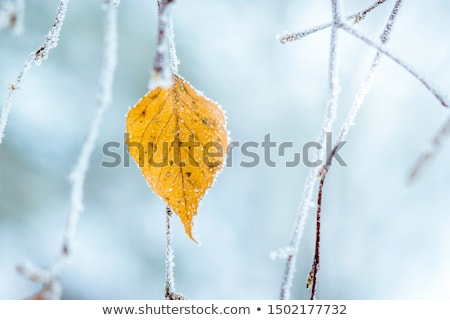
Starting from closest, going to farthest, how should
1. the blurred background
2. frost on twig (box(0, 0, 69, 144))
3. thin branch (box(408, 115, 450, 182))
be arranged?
1. thin branch (box(408, 115, 450, 182))
2. frost on twig (box(0, 0, 69, 144))
3. the blurred background

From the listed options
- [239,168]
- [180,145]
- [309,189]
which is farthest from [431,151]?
[239,168]

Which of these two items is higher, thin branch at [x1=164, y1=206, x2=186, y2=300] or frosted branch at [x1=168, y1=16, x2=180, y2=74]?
frosted branch at [x1=168, y1=16, x2=180, y2=74]

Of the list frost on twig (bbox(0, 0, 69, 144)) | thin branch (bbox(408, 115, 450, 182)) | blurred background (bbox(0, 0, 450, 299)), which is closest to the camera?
thin branch (bbox(408, 115, 450, 182))

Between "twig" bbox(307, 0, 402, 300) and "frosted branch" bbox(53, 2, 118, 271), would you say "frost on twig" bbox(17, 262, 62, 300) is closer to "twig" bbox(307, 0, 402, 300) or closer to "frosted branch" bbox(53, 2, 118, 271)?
"frosted branch" bbox(53, 2, 118, 271)

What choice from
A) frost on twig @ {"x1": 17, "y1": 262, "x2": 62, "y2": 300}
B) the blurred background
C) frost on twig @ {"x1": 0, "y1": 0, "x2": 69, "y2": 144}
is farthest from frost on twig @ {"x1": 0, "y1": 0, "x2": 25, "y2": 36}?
the blurred background

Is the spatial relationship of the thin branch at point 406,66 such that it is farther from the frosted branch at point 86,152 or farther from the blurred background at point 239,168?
the blurred background at point 239,168

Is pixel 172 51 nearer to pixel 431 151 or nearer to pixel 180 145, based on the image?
pixel 180 145
